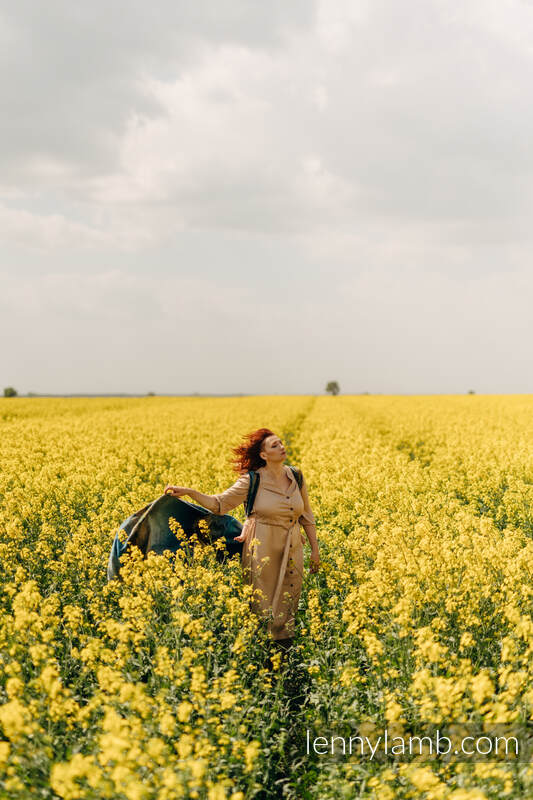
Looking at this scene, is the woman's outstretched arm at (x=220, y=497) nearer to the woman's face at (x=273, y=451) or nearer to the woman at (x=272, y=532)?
the woman at (x=272, y=532)

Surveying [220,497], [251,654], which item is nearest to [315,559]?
[220,497]

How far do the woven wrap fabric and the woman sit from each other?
428 millimetres

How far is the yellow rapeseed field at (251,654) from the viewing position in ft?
10.7

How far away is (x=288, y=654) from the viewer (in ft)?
17.9

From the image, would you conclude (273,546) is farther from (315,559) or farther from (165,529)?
(165,529)

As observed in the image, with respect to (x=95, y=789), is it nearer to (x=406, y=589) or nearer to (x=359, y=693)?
(x=359, y=693)

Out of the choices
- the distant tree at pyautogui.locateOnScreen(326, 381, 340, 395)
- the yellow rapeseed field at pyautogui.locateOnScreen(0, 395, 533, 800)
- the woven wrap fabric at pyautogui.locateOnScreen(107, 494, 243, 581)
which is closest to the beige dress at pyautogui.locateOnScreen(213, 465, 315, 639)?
the yellow rapeseed field at pyautogui.locateOnScreen(0, 395, 533, 800)

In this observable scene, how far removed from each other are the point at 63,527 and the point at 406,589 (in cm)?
519

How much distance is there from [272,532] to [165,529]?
49.5 inches

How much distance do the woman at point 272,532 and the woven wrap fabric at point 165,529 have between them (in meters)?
0.43

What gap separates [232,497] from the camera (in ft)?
18.9

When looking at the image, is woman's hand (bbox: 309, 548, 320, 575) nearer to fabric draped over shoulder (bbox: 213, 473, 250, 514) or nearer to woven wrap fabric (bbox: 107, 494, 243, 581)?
woven wrap fabric (bbox: 107, 494, 243, 581)

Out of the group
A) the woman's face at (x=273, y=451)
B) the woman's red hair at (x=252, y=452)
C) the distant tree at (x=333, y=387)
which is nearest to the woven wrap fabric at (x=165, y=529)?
the woman's red hair at (x=252, y=452)

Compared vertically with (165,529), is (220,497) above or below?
above
